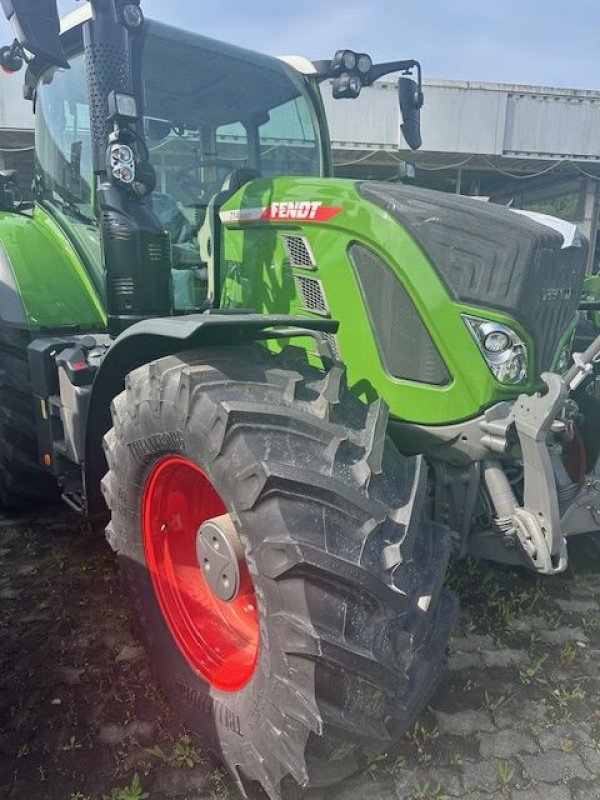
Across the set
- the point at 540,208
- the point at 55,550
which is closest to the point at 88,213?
the point at 55,550

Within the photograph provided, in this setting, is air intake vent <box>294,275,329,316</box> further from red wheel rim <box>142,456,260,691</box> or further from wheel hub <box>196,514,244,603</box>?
wheel hub <box>196,514,244,603</box>

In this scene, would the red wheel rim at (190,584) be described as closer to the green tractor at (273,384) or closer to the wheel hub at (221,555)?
the green tractor at (273,384)

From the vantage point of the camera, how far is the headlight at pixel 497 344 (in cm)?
225

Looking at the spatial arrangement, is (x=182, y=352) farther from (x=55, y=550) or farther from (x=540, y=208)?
(x=540, y=208)

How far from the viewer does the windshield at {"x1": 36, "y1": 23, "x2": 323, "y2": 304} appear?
320 centimetres

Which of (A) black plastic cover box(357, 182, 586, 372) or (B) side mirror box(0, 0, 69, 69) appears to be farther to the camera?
(B) side mirror box(0, 0, 69, 69)

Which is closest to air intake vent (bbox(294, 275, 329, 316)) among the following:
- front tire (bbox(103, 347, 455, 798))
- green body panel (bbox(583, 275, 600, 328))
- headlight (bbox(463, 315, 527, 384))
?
front tire (bbox(103, 347, 455, 798))

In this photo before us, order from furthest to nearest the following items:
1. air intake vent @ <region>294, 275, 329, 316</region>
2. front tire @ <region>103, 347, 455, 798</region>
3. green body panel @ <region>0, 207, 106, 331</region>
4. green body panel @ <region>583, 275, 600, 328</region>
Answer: green body panel @ <region>583, 275, 600, 328</region> → green body panel @ <region>0, 207, 106, 331</region> → air intake vent @ <region>294, 275, 329, 316</region> → front tire @ <region>103, 347, 455, 798</region>

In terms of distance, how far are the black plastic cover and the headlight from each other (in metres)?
0.06

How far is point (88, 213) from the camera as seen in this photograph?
3459 millimetres

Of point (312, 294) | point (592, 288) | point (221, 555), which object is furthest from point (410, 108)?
point (592, 288)

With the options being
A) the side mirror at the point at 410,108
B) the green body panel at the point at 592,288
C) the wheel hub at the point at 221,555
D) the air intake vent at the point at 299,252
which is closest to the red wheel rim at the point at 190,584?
the wheel hub at the point at 221,555

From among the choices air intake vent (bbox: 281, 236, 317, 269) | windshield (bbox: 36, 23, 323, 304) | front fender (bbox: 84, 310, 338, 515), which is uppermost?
windshield (bbox: 36, 23, 323, 304)

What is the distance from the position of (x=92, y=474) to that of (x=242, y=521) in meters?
1.24
